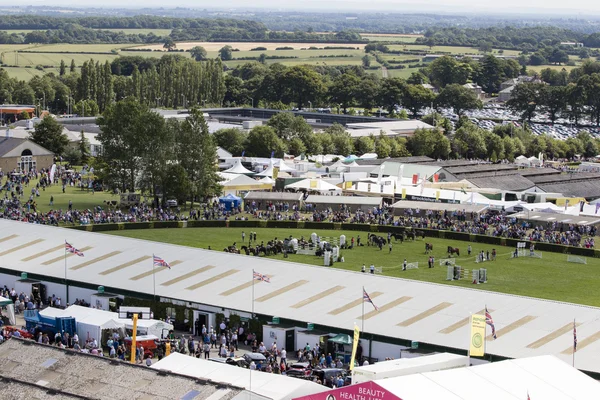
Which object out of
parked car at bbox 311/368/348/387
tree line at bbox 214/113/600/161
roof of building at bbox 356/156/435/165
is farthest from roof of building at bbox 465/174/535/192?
parked car at bbox 311/368/348/387

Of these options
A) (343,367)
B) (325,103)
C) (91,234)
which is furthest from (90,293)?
(325,103)

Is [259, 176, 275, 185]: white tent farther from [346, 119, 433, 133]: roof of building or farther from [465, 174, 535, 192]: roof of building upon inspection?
[346, 119, 433, 133]: roof of building

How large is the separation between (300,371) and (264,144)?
2536 inches

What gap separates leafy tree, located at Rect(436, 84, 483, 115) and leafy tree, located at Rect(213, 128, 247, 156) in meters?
57.2

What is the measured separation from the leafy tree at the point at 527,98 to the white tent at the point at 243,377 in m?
126

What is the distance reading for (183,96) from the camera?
139875 mm

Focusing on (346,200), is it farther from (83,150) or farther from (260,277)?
(83,150)

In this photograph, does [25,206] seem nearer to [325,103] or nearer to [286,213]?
[286,213]

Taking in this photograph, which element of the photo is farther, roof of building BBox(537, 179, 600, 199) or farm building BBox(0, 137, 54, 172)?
farm building BBox(0, 137, 54, 172)

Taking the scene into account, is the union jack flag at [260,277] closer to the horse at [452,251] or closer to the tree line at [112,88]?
the horse at [452,251]

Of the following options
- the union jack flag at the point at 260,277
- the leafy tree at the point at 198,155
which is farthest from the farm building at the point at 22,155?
the union jack flag at the point at 260,277

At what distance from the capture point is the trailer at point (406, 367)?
29297mm

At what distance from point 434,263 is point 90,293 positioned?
19.2m

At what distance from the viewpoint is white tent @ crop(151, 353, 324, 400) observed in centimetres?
2944
